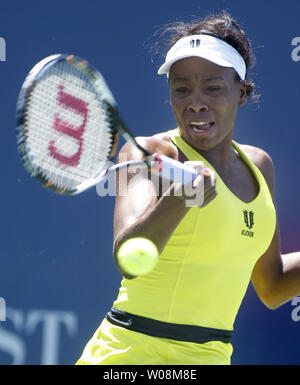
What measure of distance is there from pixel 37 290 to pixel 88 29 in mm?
1086

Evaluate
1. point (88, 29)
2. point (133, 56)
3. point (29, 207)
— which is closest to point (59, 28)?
point (88, 29)

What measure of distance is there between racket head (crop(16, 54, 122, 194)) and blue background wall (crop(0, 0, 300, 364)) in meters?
1.26

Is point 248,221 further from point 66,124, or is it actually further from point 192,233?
point 66,124

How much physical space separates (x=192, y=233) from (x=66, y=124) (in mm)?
451

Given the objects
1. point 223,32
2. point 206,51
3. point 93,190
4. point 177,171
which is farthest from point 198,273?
point 93,190

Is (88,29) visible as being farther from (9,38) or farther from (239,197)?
(239,197)

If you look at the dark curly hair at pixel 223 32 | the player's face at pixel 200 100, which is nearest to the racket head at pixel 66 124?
the player's face at pixel 200 100

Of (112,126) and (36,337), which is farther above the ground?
(112,126)

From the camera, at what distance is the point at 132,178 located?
83.0 inches

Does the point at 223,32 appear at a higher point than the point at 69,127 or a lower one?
higher

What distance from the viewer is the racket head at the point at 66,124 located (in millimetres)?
1785

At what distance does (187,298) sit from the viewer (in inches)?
81.8

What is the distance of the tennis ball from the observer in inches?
72.9

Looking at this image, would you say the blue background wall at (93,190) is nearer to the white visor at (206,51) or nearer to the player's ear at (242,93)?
the player's ear at (242,93)
